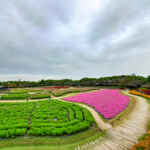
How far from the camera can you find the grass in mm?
4664

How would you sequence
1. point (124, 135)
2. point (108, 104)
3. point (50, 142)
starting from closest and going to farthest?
point (50, 142), point (124, 135), point (108, 104)

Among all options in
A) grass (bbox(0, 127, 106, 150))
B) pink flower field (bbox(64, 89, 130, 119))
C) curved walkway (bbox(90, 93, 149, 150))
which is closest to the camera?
curved walkway (bbox(90, 93, 149, 150))

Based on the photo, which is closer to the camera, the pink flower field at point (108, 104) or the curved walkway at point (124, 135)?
the curved walkway at point (124, 135)

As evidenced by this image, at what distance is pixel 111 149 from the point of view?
4316 mm

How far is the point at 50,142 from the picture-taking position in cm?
500

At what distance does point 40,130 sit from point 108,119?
21.5 feet

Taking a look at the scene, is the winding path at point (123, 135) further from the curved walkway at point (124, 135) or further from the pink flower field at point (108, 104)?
the pink flower field at point (108, 104)

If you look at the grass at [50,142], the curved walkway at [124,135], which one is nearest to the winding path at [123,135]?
the curved walkway at [124,135]

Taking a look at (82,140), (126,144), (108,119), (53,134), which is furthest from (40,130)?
(108,119)

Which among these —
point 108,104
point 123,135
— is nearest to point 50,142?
point 123,135

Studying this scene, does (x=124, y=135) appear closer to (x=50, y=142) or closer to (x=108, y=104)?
(x=50, y=142)

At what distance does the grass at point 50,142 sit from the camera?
466cm

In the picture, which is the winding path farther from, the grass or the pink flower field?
the pink flower field

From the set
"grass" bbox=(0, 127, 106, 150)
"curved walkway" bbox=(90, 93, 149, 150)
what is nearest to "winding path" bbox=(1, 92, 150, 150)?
"curved walkway" bbox=(90, 93, 149, 150)
